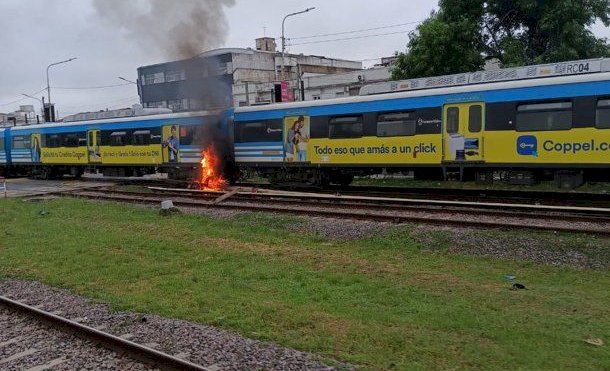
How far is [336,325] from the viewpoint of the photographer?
6496mm

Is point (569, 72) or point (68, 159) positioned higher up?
point (569, 72)

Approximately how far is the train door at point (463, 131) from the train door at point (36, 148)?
25495 mm

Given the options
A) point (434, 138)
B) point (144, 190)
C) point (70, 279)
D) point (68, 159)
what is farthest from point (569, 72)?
point (68, 159)

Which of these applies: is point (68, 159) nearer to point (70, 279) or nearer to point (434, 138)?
point (434, 138)

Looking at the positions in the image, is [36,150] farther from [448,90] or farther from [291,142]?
[448,90]

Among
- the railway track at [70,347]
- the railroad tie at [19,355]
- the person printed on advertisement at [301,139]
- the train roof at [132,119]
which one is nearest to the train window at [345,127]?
the person printed on advertisement at [301,139]

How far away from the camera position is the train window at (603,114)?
46.3ft

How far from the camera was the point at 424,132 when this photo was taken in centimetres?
1733

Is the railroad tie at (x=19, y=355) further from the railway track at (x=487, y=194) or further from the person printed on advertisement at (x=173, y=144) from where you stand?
the person printed on advertisement at (x=173, y=144)

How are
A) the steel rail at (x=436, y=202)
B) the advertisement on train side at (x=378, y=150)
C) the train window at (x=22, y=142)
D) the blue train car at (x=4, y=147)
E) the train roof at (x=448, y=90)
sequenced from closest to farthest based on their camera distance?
the steel rail at (x=436, y=202) → the train roof at (x=448, y=90) → the advertisement on train side at (x=378, y=150) → the train window at (x=22, y=142) → the blue train car at (x=4, y=147)

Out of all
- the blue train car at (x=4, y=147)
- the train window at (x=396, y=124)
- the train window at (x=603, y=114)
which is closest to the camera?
the train window at (x=603, y=114)

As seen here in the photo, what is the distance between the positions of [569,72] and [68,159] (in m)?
25.6

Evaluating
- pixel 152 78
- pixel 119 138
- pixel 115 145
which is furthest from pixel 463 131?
pixel 152 78

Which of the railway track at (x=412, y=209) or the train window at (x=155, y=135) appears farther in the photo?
the train window at (x=155, y=135)
